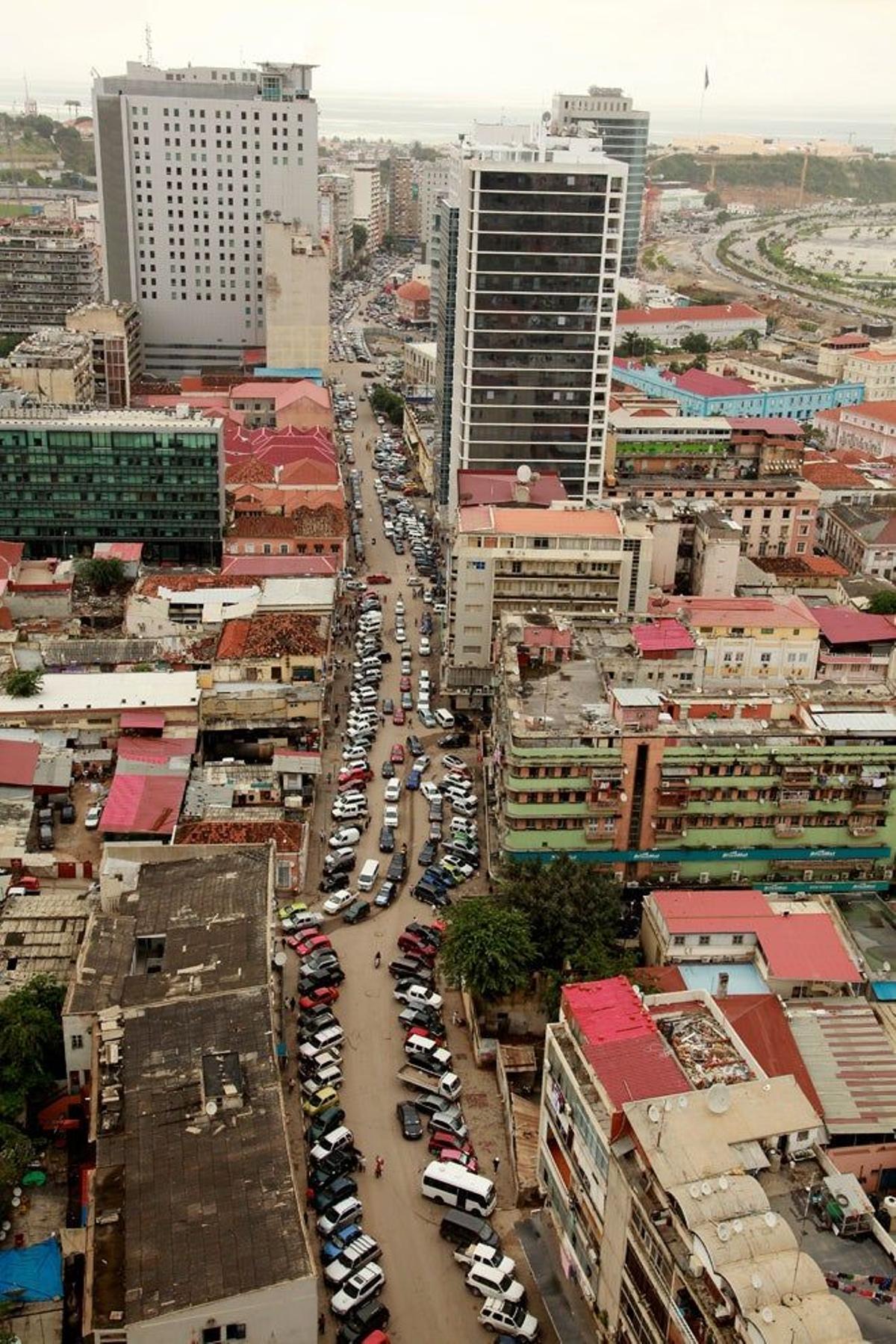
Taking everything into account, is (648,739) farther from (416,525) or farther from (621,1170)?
(416,525)

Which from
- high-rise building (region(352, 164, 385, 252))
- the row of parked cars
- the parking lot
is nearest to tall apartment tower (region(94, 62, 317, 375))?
the parking lot

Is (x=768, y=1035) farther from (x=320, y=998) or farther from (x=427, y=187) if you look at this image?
(x=427, y=187)

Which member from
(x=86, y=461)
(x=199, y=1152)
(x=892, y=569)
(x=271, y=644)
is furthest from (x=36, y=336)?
(x=199, y=1152)

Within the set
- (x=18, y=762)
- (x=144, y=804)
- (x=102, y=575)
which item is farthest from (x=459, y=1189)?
(x=102, y=575)

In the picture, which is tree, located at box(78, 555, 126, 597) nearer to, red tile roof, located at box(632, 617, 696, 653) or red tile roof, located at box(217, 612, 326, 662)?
red tile roof, located at box(217, 612, 326, 662)

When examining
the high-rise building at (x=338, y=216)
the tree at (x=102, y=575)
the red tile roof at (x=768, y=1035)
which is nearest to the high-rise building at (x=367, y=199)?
the high-rise building at (x=338, y=216)

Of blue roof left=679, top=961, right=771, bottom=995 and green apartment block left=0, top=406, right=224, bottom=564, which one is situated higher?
green apartment block left=0, top=406, right=224, bottom=564

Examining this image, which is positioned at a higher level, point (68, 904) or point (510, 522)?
point (510, 522)
